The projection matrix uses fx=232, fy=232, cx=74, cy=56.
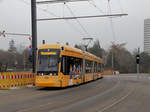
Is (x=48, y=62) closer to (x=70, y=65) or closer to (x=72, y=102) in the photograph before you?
(x=70, y=65)

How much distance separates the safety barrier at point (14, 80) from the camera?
59.1 feet

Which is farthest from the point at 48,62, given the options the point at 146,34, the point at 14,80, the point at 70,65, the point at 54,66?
the point at 146,34

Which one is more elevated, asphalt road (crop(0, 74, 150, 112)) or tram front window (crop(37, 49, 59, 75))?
tram front window (crop(37, 49, 59, 75))

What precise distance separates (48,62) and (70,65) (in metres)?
2.38

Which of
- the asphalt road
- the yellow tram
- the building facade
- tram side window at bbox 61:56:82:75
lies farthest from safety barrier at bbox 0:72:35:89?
the building facade

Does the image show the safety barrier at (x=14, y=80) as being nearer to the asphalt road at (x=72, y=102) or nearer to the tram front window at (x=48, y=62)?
the tram front window at (x=48, y=62)

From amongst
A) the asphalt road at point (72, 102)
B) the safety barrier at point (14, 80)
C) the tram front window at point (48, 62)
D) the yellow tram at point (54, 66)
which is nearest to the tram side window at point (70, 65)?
the yellow tram at point (54, 66)

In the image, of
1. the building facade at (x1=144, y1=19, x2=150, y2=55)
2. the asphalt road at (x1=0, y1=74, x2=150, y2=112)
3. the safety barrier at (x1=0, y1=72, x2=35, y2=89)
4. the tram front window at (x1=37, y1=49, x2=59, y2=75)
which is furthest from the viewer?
the building facade at (x1=144, y1=19, x2=150, y2=55)

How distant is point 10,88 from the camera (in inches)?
711

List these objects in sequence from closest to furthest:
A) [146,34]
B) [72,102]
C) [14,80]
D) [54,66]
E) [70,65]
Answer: [72,102], [54,66], [14,80], [70,65], [146,34]

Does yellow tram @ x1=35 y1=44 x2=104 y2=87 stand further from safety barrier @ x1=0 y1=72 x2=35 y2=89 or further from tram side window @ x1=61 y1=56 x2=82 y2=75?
safety barrier @ x1=0 y1=72 x2=35 y2=89

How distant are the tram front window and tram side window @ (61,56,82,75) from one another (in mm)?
634

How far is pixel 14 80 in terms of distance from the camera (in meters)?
18.8

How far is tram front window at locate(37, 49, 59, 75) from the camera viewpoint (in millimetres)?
17391
